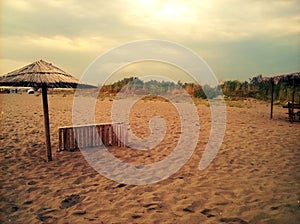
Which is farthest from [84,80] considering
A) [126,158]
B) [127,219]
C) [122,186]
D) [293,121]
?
[293,121]

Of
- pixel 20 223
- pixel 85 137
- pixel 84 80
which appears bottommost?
pixel 20 223

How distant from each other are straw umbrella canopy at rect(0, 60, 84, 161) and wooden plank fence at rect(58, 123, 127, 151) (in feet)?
2.32

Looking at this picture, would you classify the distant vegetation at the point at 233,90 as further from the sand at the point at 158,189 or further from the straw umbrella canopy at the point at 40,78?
the straw umbrella canopy at the point at 40,78

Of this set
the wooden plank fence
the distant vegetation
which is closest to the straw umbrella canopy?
the wooden plank fence

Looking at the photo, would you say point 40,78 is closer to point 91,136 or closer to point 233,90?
point 91,136

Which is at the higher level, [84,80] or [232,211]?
[84,80]

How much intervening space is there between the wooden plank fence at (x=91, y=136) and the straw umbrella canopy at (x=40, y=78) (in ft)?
2.32

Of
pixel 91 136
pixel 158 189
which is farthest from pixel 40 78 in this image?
pixel 158 189

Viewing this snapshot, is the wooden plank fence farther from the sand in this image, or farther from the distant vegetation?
the distant vegetation

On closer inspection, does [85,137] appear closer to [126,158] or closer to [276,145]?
[126,158]

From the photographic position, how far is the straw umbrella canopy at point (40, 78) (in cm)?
574

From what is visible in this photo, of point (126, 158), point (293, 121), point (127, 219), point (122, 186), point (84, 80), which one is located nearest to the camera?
point (127, 219)

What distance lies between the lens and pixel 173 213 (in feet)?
12.1

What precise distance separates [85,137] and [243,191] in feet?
13.8
